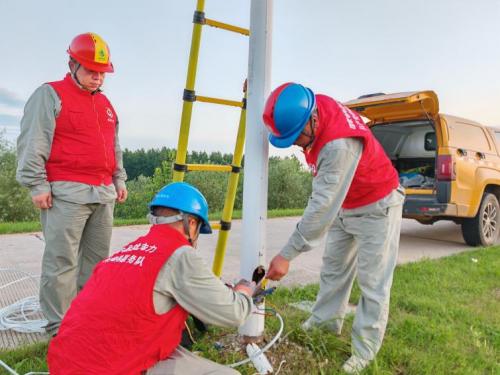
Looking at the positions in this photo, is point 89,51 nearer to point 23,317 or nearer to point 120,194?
point 120,194

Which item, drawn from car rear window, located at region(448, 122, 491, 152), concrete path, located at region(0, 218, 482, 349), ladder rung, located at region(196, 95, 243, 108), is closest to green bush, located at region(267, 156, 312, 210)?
concrete path, located at region(0, 218, 482, 349)

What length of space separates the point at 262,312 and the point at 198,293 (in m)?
1.03

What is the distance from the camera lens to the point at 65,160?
109 inches

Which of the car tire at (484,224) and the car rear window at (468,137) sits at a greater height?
the car rear window at (468,137)

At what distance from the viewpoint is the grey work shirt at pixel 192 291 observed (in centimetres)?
169

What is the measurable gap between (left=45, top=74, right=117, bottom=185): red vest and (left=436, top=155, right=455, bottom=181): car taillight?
472 centimetres

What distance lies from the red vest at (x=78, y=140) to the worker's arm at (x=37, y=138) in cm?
5

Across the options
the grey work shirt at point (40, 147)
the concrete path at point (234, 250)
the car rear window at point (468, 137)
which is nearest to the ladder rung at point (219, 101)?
the grey work shirt at point (40, 147)

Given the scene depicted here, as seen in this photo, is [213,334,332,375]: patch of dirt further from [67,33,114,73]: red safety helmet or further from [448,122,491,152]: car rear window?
[448,122,491,152]: car rear window

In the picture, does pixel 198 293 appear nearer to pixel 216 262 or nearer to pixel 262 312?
pixel 262 312

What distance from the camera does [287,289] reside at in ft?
13.3

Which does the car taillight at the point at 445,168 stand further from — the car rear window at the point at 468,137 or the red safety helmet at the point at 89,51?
the red safety helmet at the point at 89,51

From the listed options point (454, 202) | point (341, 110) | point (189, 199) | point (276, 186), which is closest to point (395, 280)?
point (454, 202)

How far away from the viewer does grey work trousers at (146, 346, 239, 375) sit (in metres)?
1.90
